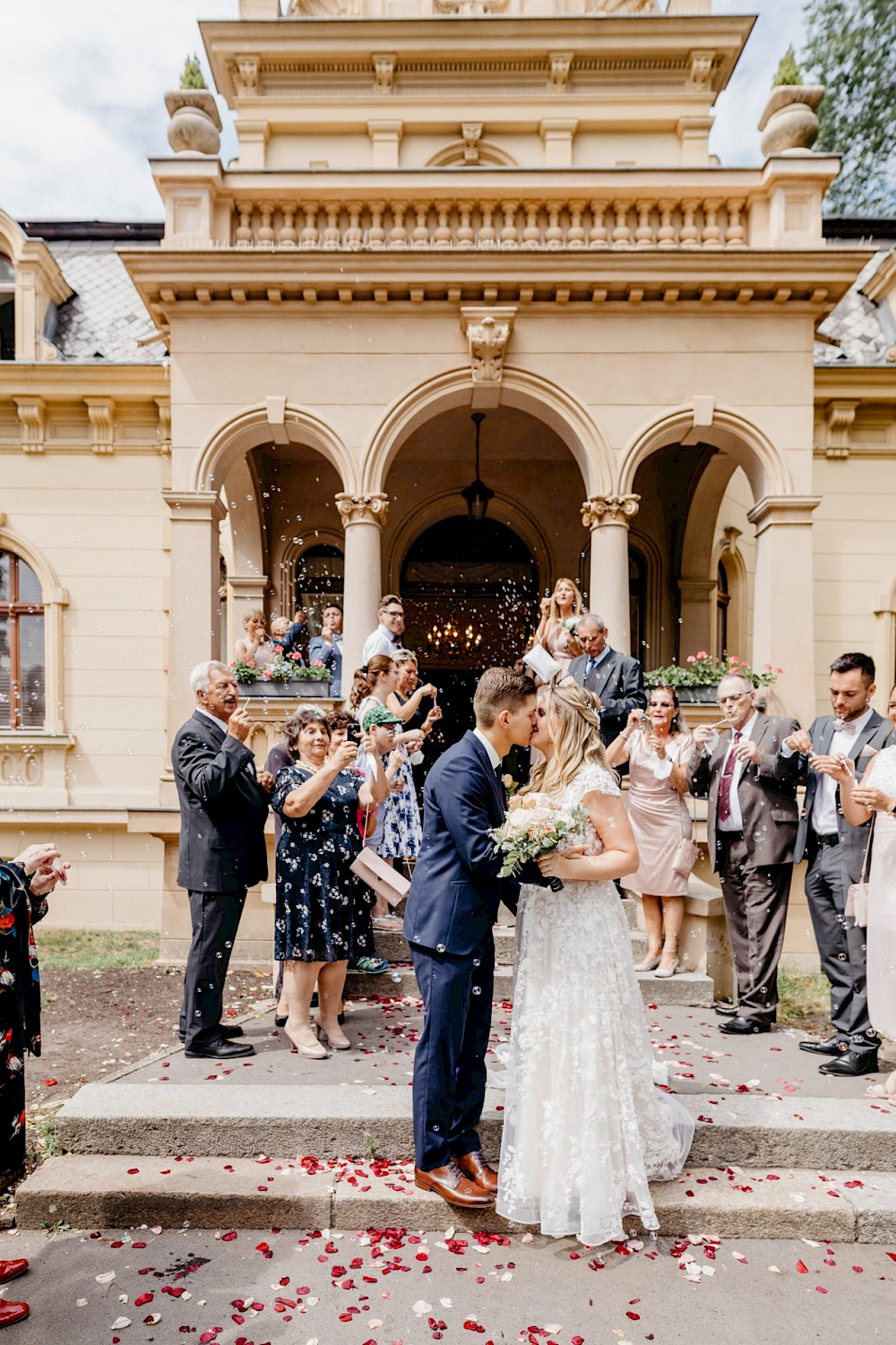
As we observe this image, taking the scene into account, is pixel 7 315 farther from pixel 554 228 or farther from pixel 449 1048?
pixel 449 1048

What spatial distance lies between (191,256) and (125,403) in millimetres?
3526

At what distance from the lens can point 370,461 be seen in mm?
9258

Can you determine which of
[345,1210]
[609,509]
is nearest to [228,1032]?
[345,1210]

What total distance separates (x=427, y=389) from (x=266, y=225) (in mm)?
2518

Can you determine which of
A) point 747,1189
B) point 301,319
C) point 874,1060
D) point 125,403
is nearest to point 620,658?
point 874,1060

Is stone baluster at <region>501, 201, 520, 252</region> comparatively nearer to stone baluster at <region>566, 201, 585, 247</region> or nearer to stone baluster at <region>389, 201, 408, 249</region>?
stone baluster at <region>566, 201, 585, 247</region>

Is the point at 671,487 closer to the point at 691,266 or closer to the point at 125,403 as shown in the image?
the point at 691,266

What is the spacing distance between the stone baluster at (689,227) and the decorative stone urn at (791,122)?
0.89 meters

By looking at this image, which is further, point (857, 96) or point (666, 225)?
point (857, 96)

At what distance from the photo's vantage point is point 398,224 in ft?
30.6

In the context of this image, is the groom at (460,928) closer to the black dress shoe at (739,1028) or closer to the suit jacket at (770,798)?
the black dress shoe at (739,1028)

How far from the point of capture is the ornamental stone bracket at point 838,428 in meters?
11.2

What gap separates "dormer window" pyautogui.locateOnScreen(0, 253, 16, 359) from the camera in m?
12.4

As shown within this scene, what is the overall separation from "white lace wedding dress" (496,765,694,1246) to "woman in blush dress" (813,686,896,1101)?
170cm
